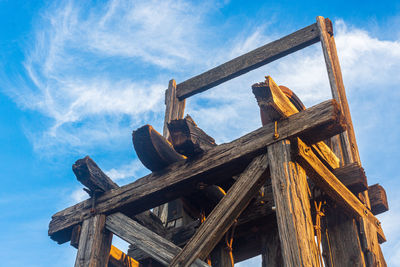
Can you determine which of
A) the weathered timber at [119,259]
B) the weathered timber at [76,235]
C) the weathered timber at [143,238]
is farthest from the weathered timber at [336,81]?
the weathered timber at [76,235]

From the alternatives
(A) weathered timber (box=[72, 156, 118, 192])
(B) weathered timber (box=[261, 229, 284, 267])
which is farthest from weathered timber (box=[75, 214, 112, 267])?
(B) weathered timber (box=[261, 229, 284, 267])

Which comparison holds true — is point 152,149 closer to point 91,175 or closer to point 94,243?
point 91,175

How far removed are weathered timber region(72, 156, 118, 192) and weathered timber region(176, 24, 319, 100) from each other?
2132 mm

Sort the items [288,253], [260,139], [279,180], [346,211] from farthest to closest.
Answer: [346,211] → [260,139] → [279,180] → [288,253]

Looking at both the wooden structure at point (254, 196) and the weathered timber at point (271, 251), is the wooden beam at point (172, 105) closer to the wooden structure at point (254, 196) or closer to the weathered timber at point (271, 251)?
the wooden structure at point (254, 196)

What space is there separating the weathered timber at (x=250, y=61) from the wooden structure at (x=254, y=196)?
3 centimetres

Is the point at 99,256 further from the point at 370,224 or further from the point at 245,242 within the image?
the point at 370,224

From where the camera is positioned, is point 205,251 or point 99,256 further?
point 99,256

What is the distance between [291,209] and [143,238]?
150 cm

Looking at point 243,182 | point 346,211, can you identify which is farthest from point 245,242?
point 243,182

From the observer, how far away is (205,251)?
3.93m

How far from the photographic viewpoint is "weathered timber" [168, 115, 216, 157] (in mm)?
4152

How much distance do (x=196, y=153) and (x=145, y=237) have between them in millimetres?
886

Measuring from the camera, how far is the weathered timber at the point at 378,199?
4.87 meters
